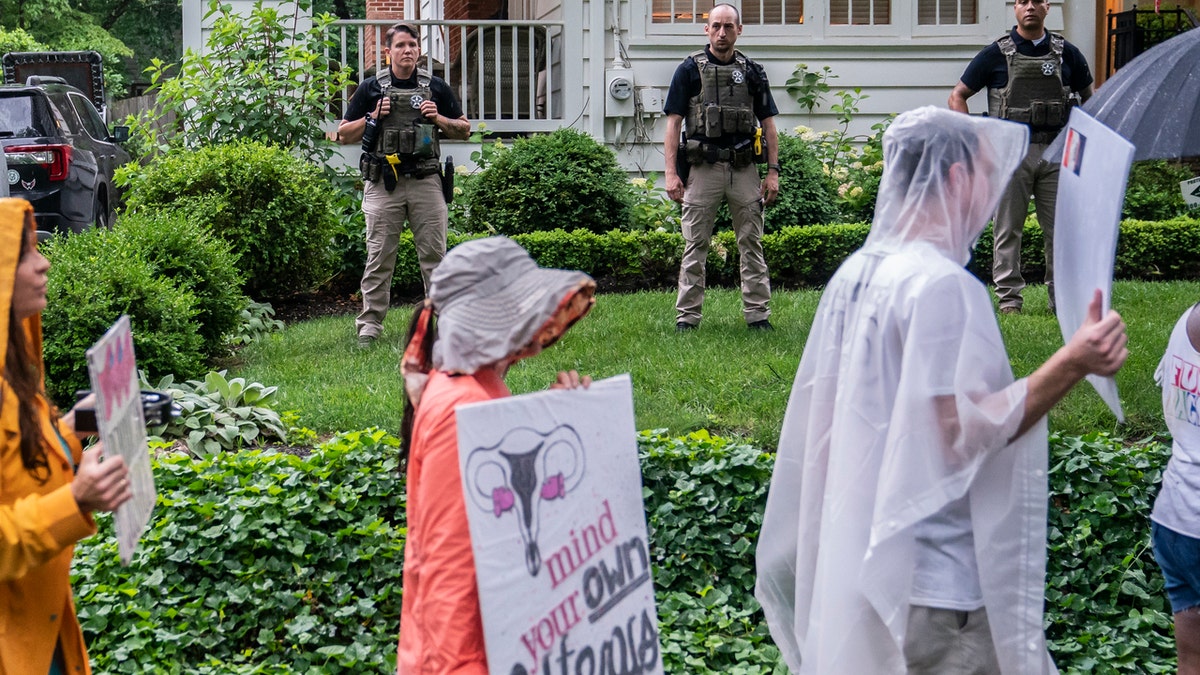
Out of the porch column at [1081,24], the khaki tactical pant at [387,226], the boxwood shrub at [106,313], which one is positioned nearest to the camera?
the boxwood shrub at [106,313]

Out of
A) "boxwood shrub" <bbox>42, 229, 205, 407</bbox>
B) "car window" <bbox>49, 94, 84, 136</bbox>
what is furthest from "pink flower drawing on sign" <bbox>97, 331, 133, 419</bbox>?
"car window" <bbox>49, 94, 84, 136</bbox>

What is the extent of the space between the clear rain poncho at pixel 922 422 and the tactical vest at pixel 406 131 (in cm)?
557

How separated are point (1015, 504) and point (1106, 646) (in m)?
2.19

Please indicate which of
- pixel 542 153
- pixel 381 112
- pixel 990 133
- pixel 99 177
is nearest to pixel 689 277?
pixel 381 112

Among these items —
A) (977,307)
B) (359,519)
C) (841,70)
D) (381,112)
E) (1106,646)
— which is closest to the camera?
(977,307)

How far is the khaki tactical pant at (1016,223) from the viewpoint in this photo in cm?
873

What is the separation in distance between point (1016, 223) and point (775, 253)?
2.48 meters

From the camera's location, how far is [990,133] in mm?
3023

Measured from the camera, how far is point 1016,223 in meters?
8.86

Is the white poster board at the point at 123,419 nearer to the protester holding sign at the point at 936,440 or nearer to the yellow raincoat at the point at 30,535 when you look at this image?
the yellow raincoat at the point at 30,535

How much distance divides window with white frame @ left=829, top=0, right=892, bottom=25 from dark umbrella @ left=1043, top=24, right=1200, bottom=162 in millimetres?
Answer: 9125

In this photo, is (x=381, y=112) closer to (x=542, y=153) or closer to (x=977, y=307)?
(x=542, y=153)

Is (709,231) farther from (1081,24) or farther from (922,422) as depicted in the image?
(1081,24)

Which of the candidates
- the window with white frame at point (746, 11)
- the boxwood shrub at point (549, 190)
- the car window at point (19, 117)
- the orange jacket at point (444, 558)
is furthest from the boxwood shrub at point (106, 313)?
the window with white frame at point (746, 11)
